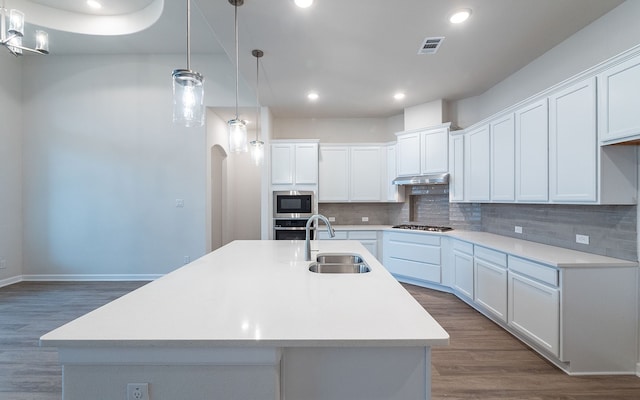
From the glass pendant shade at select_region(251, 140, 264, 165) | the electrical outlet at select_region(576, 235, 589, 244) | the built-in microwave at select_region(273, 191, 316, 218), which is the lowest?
the electrical outlet at select_region(576, 235, 589, 244)

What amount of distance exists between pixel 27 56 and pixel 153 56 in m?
2.00

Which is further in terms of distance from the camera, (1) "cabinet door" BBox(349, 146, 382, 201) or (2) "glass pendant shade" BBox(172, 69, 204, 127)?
(1) "cabinet door" BBox(349, 146, 382, 201)

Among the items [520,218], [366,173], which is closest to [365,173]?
[366,173]

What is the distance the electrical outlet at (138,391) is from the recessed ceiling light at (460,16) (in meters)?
3.06

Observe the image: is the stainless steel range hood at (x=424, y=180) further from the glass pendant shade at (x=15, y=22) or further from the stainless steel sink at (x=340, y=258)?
the glass pendant shade at (x=15, y=22)

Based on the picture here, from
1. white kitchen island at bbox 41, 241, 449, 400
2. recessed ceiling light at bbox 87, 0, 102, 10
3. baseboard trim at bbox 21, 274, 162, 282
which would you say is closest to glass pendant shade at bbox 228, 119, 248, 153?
white kitchen island at bbox 41, 241, 449, 400

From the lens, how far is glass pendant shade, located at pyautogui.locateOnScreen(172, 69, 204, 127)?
1.48m

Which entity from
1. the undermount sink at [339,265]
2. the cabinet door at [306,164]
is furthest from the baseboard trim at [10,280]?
the undermount sink at [339,265]

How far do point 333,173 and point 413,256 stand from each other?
188 centimetres

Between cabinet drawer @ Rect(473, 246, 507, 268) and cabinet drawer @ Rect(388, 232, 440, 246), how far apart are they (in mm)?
786

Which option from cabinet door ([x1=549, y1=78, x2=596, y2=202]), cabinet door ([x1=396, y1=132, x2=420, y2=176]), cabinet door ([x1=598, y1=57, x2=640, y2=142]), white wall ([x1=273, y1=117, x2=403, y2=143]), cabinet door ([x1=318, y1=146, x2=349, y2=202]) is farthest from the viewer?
white wall ([x1=273, y1=117, x2=403, y2=143])

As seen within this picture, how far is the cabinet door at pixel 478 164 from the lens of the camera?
3406mm

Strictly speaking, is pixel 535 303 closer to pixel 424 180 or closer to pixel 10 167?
pixel 424 180

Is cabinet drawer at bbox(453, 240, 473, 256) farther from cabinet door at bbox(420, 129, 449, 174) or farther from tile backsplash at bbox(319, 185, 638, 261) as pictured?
cabinet door at bbox(420, 129, 449, 174)
